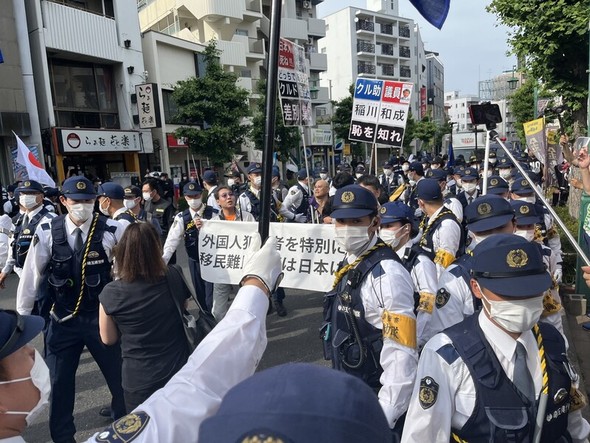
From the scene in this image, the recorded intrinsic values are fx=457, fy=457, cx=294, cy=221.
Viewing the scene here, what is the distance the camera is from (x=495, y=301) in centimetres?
195

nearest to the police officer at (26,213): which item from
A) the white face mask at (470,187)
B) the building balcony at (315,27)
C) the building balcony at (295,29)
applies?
the white face mask at (470,187)

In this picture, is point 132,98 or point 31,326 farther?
point 132,98

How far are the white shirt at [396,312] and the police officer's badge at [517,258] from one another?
2.17 feet

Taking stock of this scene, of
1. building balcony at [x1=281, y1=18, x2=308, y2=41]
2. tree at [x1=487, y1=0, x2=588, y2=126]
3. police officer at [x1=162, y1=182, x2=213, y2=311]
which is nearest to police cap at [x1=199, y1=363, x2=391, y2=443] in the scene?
police officer at [x1=162, y1=182, x2=213, y2=311]

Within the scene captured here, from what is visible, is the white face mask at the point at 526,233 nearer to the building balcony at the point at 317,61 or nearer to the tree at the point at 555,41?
the tree at the point at 555,41

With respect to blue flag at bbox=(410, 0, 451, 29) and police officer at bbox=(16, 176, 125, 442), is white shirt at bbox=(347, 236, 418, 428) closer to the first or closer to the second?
police officer at bbox=(16, 176, 125, 442)

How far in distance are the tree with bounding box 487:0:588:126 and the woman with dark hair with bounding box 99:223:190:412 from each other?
11.6 m

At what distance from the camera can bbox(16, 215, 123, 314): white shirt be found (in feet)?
12.6

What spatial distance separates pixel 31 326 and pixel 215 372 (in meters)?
0.67

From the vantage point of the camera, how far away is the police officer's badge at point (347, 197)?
2906 mm

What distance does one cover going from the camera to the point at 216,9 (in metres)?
29.9

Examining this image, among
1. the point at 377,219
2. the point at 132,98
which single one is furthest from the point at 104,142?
the point at 377,219

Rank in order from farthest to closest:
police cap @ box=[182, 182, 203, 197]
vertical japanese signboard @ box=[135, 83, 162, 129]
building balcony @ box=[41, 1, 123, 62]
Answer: vertical japanese signboard @ box=[135, 83, 162, 129]
building balcony @ box=[41, 1, 123, 62]
police cap @ box=[182, 182, 203, 197]

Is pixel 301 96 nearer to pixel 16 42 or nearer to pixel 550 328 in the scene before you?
pixel 550 328
